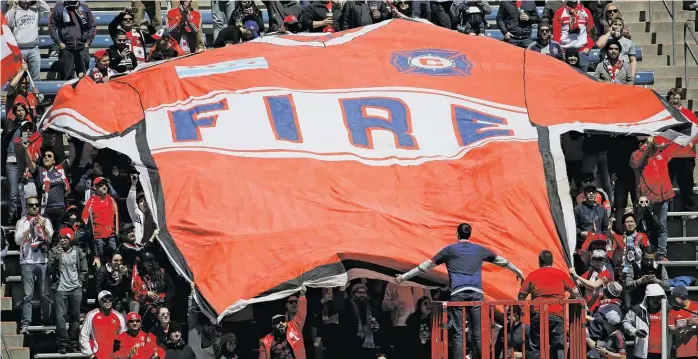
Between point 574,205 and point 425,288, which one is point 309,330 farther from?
point 574,205

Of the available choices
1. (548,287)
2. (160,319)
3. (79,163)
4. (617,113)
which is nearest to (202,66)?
(79,163)

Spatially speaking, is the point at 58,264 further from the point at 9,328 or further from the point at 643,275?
the point at 643,275

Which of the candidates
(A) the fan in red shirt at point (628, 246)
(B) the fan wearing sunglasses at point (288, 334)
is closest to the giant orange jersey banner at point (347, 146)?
(B) the fan wearing sunglasses at point (288, 334)

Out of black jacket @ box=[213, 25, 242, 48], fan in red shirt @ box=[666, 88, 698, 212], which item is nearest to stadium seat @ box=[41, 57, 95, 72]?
black jacket @ box=[213, 25, 242, 48]

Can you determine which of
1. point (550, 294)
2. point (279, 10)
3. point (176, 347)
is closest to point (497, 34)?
point (279, 10)

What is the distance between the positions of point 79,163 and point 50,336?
2.31 meters

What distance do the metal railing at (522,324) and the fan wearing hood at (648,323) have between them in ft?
11.0

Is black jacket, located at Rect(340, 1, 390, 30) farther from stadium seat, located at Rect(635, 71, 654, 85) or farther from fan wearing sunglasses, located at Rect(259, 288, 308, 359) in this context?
fan wearing sunglasses, located at Rect(259, 288, 308, 359)

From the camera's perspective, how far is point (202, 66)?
25000 mm

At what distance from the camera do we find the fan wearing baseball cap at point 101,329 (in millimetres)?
22734

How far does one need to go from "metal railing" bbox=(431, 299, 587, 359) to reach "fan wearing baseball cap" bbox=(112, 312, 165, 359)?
13.0 feet

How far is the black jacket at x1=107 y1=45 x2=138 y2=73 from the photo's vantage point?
25.7 m

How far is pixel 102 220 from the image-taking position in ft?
78.1

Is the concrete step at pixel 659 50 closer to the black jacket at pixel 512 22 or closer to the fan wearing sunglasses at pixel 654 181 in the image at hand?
the black jacket at pixel 512 22
